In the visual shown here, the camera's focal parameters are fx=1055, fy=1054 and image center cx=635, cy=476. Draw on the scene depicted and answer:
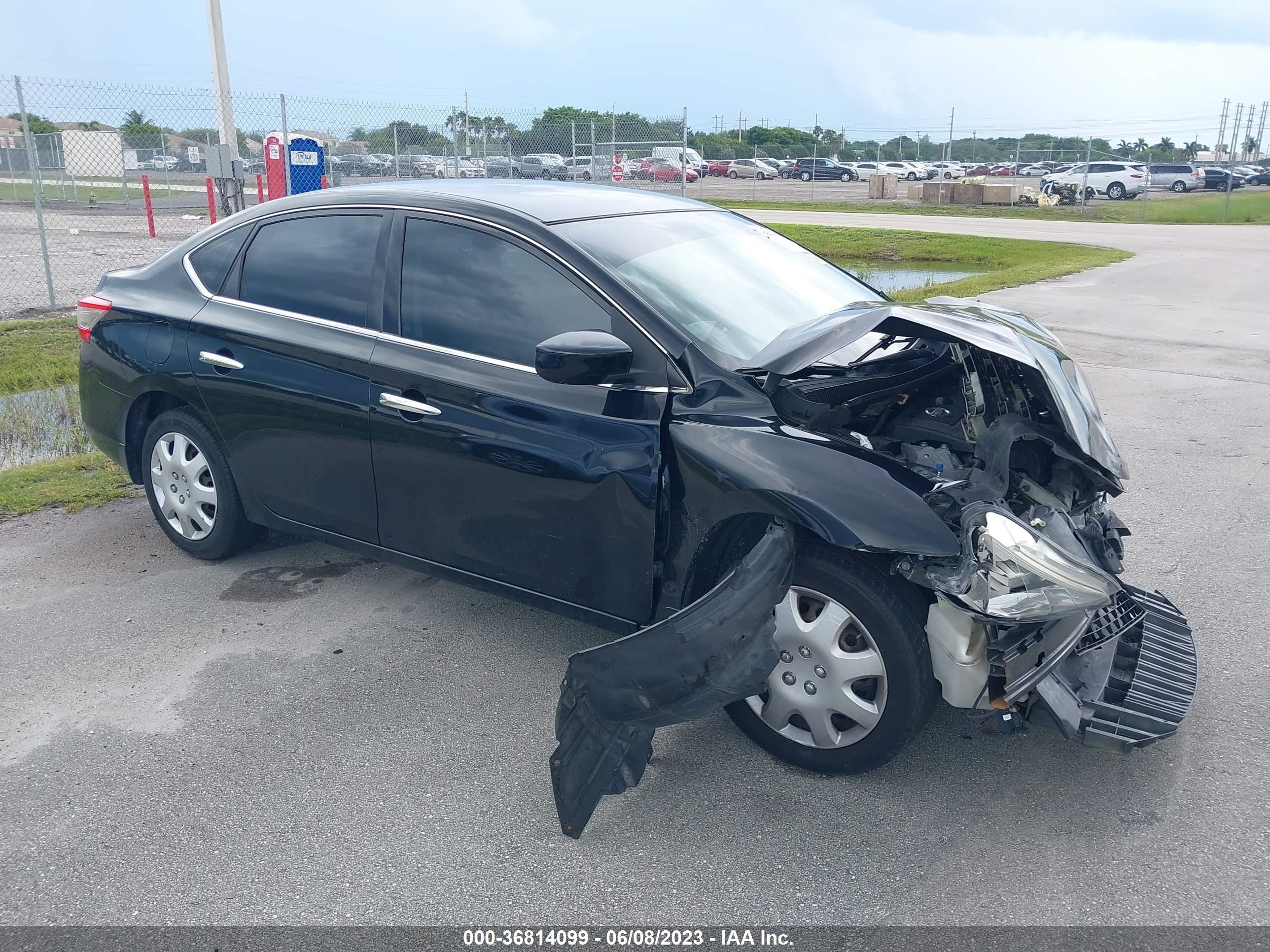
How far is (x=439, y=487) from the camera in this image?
3924mm

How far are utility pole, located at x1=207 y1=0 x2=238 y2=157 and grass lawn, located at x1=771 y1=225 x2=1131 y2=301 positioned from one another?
9299mm

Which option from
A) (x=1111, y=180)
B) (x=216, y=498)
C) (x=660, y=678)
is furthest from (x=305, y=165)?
(x=1111, y=180)

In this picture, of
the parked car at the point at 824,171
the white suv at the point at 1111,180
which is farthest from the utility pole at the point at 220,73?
Result: the parked car at the point at 824,171

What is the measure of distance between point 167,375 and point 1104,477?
3891 millimetres

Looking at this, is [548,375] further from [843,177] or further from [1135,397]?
[843,177]

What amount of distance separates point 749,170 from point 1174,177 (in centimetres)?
1993

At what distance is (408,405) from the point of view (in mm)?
3916

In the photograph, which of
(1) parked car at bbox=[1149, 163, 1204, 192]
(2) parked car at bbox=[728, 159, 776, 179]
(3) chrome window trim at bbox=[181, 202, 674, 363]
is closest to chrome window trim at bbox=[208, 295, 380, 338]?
(3) chrome window trim at bbox=[181, 202, 674, 363]

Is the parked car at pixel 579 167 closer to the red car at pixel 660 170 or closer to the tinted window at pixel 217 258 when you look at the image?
the red car at pixel 660 170

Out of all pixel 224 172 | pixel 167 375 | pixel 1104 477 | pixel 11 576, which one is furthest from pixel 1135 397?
pixel 224 172

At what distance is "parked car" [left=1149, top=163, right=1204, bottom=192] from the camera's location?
150 feet

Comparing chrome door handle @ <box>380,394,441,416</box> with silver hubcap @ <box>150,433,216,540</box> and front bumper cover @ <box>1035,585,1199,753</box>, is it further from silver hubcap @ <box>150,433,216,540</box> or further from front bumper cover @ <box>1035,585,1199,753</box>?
front bumper cover @ <box>1035,585,1199,753</box>

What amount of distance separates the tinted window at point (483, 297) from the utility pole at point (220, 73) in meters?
11.5

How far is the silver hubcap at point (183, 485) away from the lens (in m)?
4.82
